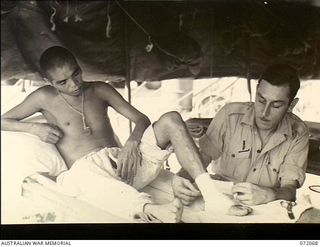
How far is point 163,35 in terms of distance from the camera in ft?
3.91

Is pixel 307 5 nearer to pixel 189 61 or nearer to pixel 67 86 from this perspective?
pixel 189 61

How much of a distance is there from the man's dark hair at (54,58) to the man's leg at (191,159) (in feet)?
0.80

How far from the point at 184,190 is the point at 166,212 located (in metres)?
0.06

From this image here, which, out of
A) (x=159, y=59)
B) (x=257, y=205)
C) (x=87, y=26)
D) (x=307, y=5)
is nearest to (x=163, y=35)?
(x=159, y=59)

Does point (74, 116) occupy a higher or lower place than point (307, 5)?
lower

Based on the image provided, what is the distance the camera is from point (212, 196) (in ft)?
3.93

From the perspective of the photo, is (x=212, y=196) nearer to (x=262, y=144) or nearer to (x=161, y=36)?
(x=262, y=144)

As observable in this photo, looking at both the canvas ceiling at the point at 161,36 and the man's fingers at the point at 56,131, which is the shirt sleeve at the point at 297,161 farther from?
the man's fingers at the point at 56,131

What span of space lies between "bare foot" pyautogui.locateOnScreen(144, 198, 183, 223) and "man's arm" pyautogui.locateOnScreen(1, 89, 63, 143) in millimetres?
256

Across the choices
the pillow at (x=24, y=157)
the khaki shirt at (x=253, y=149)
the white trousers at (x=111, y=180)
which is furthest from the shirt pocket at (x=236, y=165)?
the pillow at (x=24, y=157)

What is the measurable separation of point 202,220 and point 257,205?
13 centimetres

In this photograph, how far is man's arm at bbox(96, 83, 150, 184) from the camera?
1.20m

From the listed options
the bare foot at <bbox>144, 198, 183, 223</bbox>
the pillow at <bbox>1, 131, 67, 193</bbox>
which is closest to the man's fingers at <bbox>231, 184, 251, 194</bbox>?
the bare foot at <bbox>144, 198, 183, 223</bbox>

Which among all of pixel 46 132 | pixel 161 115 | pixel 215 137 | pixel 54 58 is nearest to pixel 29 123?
pixel 46 132
